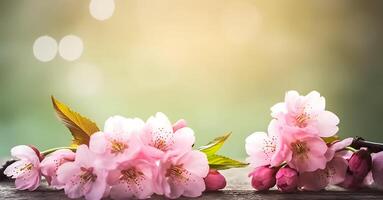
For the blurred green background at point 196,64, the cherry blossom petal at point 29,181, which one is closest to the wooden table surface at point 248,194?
the cherry blossom petal at point 29,181

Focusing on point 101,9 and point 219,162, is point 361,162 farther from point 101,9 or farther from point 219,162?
point 101,9

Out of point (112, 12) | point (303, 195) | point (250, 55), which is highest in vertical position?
point (112, 12)

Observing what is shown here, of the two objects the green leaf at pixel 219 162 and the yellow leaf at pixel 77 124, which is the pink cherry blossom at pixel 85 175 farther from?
A: the green leaf at pixel 219 162

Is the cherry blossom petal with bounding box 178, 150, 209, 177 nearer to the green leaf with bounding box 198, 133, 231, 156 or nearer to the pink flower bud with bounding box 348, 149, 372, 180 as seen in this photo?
the green leaf with bounding box 198, 133, 231, 156

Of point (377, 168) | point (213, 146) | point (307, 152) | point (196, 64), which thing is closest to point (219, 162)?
point (213, 146)

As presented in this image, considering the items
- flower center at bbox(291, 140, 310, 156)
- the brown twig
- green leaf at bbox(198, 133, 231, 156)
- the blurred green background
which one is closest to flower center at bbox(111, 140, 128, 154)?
green leaf at bbox(198, 133, 231, 156)

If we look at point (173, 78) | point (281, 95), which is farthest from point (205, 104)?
point (281, 95)

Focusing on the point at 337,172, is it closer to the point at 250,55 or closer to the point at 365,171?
the point at 365,171
